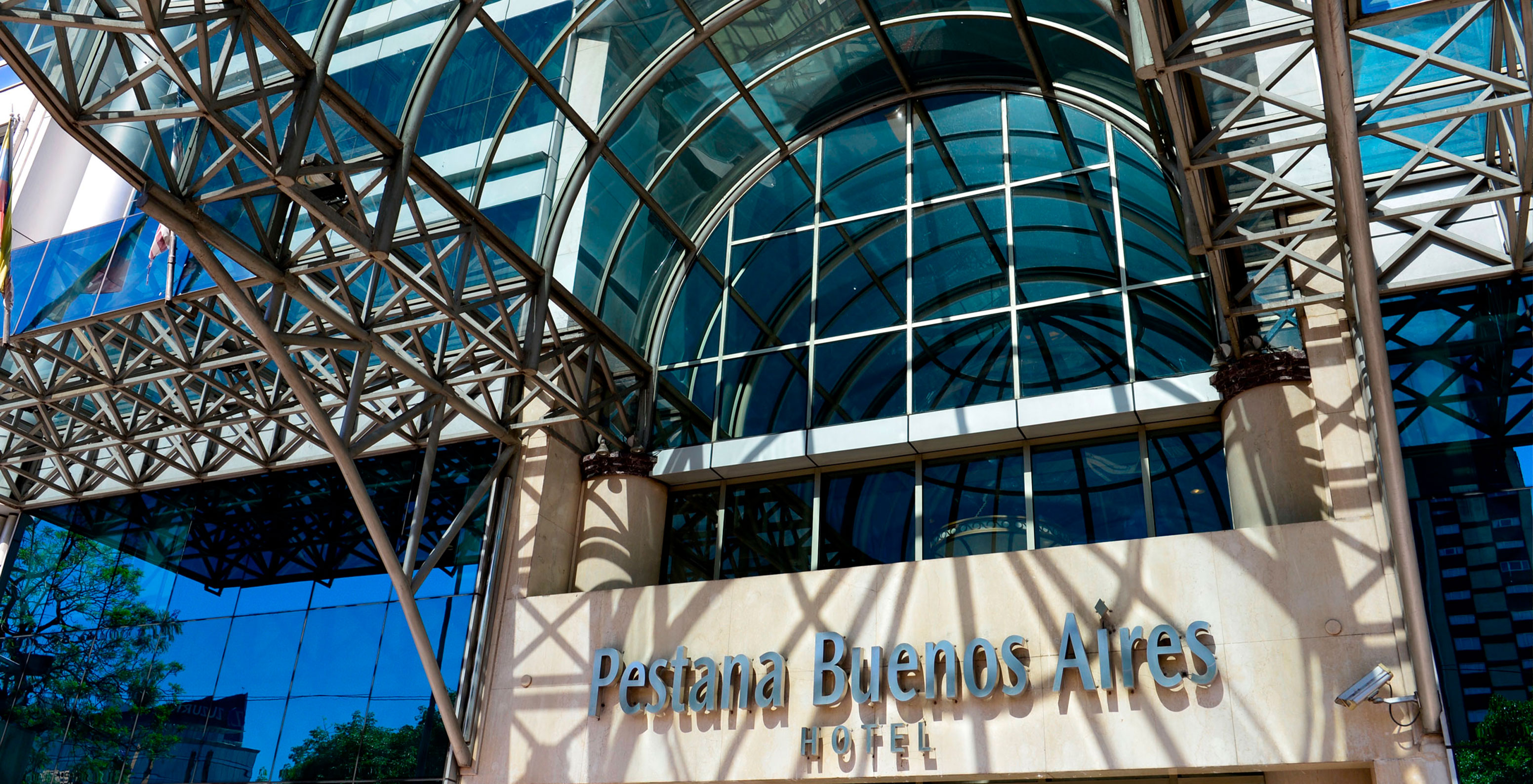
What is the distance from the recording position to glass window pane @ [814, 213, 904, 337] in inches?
725

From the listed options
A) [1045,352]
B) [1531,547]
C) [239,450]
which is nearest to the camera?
[1531,547]

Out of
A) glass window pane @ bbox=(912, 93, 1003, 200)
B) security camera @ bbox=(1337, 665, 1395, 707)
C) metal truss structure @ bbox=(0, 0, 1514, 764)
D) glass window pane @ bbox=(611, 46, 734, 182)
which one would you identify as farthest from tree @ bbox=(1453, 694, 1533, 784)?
glass window pane @ bbox=(611, 46, 734, 182)

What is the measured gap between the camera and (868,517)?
17.1 metres

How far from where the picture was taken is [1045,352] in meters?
16.6

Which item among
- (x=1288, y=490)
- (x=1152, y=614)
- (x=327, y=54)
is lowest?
(x=1152, y=614)

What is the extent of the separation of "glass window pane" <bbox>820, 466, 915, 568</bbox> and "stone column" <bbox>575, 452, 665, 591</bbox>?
2890mm

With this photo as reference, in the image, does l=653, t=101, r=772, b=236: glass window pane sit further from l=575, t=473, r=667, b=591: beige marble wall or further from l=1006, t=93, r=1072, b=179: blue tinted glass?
l=575, t=473, r=667, b=591: beige marble wall

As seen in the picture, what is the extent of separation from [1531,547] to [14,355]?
21860mm

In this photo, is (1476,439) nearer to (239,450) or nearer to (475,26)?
(475,26)

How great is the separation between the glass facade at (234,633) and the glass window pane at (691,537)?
3.08 m

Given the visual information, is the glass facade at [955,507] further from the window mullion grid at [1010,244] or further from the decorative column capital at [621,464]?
the decorative column capital at [621,464]

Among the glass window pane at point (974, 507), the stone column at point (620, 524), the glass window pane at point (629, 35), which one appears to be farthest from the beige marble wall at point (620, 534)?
the glass window pane at point (629, 35)

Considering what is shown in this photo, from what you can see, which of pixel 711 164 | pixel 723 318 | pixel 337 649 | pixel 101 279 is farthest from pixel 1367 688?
pixel 101 279

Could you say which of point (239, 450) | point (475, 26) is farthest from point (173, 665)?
point (475, 26)
